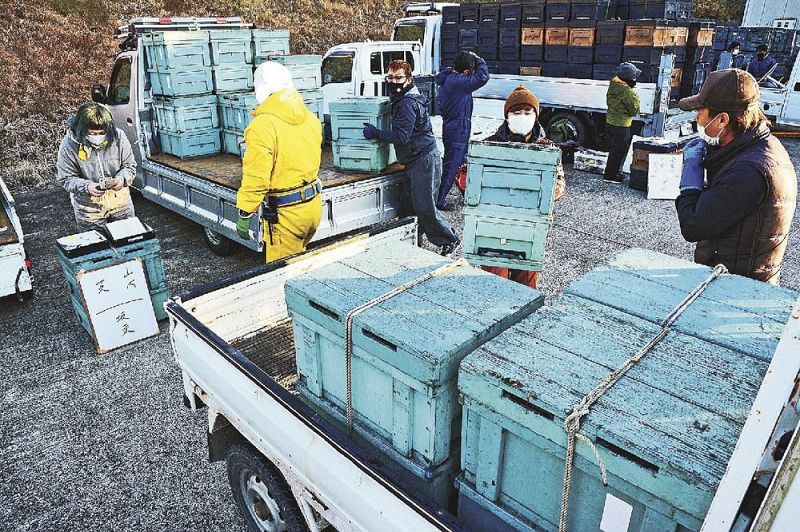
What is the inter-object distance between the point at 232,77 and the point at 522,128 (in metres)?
4.96

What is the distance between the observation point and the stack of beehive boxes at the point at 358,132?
6.23 m

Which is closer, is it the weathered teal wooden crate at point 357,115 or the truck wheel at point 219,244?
the weathered teal wooden crate at point 357,115

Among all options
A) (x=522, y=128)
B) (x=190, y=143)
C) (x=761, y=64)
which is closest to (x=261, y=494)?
(x=522, y=128)

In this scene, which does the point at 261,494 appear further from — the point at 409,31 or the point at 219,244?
the point at 409,31

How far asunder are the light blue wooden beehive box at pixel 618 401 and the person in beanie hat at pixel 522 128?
1819mm

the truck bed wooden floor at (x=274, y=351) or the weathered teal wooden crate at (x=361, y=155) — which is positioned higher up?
the weathered teal wooden crate at (x=361, y=155)

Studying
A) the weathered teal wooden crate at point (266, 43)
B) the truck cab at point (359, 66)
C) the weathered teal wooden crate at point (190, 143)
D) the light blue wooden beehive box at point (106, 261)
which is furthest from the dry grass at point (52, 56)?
the light blue wooden beehive box at point (106, 261)

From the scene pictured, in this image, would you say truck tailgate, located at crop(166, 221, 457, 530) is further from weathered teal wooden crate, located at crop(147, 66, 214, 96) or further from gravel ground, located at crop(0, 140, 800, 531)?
weathered teal wooden crate, located at crop(147, 66, 214, 96)

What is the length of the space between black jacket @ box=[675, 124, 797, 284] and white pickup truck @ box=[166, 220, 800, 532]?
1954 mm

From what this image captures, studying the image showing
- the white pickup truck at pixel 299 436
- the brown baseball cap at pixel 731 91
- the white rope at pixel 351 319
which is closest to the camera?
the white pickup truck at pixel 299 436

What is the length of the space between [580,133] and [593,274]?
29.9 feet

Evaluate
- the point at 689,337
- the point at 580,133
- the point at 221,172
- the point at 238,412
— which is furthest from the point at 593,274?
the point at 580,133

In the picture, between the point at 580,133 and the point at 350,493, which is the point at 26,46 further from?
the point at 350,493

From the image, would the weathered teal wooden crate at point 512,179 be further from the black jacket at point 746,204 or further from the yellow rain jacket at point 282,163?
the yellow rain jacket at point 282,163
